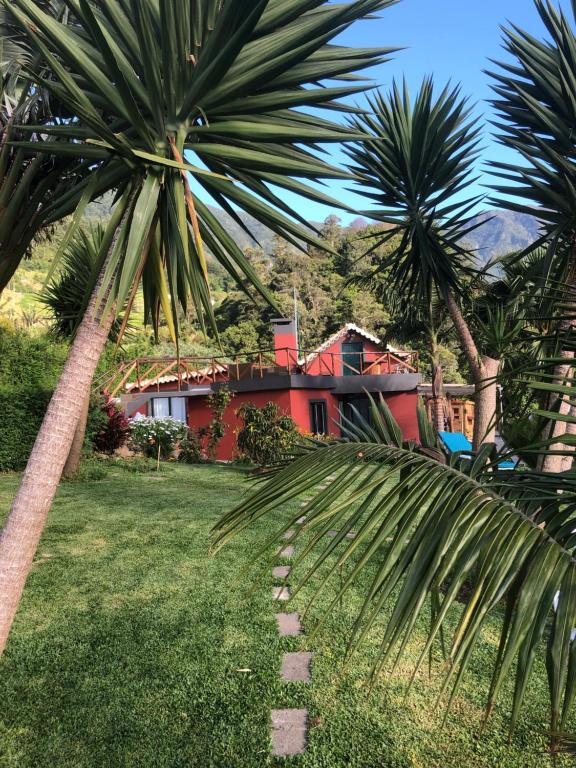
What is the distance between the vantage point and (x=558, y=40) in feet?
14.7

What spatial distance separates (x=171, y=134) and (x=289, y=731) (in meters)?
2.86

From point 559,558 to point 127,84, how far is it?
82.9 inches

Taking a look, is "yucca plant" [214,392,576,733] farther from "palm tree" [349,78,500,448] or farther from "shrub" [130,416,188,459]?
"shrub" [130,416,188,459]

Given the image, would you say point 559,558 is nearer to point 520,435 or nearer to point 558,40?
point 520,435

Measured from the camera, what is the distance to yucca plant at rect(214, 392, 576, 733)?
119 cm

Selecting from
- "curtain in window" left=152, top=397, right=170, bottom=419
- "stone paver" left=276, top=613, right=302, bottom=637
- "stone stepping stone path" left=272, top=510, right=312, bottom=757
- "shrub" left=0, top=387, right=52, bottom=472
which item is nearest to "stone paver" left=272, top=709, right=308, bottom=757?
"stone stepping stone path" left=272, top=510, right=312, bottom=757

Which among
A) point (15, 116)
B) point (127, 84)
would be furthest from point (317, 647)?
point (15, 116)

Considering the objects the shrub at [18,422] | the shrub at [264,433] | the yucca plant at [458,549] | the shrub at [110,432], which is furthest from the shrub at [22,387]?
the yucca plant at [458,549]

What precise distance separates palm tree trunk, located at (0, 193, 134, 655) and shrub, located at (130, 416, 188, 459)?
10.7m

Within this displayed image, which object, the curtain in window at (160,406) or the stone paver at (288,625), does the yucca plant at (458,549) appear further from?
the curtain in window at (160,406)

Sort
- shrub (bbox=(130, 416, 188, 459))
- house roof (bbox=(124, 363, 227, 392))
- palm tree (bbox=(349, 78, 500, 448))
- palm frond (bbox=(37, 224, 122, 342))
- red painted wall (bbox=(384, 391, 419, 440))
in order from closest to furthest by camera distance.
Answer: palm tree (bbox=(349, 78, 500, 448)), palm frond (bbox=(37, 224, 122, 342)), shrub (bbox=(130, 416, 188, 459)), house roof (bbox=(124, 363, 227, 392)), red painted wall (bbox=(384, 391, 419, 440))

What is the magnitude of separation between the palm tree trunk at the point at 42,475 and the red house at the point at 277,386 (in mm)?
14381

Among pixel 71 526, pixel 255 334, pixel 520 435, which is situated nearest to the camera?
pixel 520 435

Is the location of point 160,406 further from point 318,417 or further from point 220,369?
point 318,417
